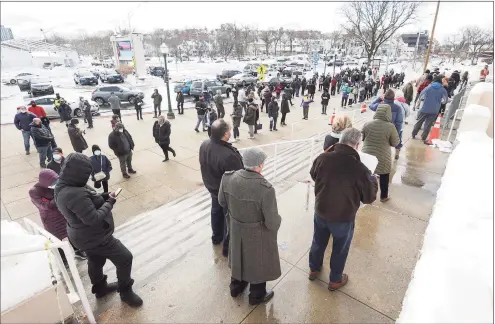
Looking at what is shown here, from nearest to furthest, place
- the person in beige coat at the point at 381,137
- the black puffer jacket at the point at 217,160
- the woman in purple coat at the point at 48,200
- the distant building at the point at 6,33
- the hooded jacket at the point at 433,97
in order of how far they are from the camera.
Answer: the distant building at the point at 6,33
the black puffer jacket at the point at 217,160
the woman in purple coat at the point at 48,200
the person in beige coat at the point at 381,137
the hooded jacket at the point at 433,97

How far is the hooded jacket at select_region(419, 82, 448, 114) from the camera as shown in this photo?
741 cm

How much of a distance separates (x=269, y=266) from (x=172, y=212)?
312 centimetres

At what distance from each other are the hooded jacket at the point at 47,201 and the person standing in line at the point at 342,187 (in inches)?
128

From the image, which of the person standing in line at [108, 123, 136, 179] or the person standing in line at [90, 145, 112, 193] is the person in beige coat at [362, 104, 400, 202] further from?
the person standing in line at [108, 123, 136, 179]

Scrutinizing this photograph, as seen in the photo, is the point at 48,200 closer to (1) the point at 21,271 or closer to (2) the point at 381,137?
(1) the point at 21,271

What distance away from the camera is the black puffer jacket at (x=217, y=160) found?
3.36m

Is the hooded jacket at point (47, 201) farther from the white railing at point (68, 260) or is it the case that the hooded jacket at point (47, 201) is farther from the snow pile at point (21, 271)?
the snow pile at point (21, 271)

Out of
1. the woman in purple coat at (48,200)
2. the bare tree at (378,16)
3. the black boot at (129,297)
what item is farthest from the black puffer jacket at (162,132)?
the bare tree at (378,16)

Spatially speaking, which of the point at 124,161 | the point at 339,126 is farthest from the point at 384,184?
the point at 124,161

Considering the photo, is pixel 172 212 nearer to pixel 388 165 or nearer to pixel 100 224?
pixel 100 224

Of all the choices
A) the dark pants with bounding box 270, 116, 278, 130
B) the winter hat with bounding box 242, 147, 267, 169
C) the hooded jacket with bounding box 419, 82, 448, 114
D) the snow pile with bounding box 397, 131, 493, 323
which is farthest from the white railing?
the dark pants with bounding box 270, 116, 278, 130

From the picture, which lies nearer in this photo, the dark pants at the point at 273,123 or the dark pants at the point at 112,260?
the dark pants at the point at 112,260

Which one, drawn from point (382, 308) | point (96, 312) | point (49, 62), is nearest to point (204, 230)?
point (96, 312)

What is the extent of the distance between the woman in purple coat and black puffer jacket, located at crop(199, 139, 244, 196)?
1890mm
